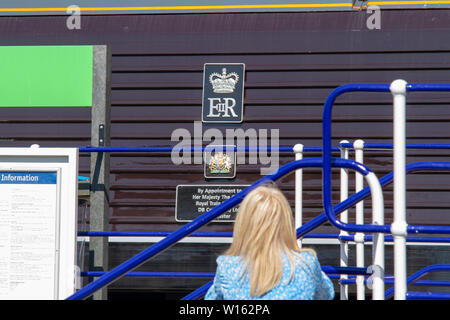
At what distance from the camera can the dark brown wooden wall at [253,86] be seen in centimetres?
540

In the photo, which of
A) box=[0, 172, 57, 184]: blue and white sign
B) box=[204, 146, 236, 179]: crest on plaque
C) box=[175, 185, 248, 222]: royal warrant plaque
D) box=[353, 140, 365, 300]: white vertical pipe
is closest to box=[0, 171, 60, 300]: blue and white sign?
box=[0, 172, 57, 184]: blue and white sign

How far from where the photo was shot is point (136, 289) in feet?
17.4

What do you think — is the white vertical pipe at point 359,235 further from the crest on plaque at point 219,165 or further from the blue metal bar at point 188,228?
the crest on plaque at point 219,165

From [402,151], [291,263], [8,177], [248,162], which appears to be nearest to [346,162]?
[402,151]

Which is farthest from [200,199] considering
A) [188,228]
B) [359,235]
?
[188,228]

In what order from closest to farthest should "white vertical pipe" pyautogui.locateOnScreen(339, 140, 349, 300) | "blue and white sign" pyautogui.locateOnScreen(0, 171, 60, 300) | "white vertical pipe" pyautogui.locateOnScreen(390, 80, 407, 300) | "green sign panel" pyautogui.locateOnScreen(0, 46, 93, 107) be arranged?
"white vertical pipe" pyautogui.locateOnScreen(390, 80, 407, 300), "white vertical pipe" pyautogui.locateOnScreen(339, 140, 349, 300), "blue and white sign" pyautogui.locateOnScreen(0, 171, 60, 300), "green sign panel" pyautogui.locateOnScreen(0, 46, 93, 107)

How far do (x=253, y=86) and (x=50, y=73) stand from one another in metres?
1.79

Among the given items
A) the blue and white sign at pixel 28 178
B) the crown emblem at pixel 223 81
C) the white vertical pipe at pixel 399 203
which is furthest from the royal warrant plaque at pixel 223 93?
the white vertical pipe at pixel 399 203

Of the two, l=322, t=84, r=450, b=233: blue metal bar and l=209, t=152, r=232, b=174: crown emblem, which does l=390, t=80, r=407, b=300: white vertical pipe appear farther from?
l=209, t=152, r=232, b=174: crown emblem

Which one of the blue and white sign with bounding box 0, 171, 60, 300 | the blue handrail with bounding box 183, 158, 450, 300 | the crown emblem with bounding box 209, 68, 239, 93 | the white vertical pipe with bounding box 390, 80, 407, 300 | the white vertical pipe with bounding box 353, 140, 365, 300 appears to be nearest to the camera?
the white vertical pipe with bounding box 390, 80, 407, 300

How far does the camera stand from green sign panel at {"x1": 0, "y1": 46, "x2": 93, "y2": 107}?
486 centimetres

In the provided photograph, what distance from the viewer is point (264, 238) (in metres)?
1.98

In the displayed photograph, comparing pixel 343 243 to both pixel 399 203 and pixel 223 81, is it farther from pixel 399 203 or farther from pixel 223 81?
pixel 223 81
